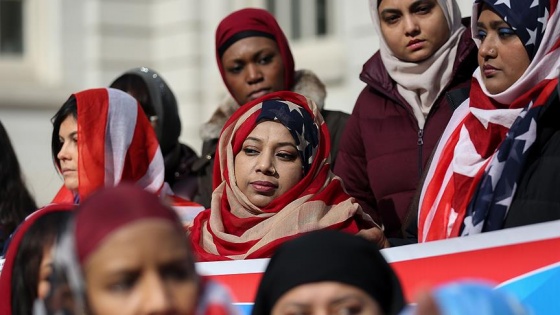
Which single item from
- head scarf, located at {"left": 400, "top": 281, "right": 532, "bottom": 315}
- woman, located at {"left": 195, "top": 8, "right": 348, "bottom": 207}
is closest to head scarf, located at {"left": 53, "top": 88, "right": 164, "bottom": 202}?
woman, located at {"left": 195, "top": 8, "right": 348, "bottom": 207}

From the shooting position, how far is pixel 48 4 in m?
14.2

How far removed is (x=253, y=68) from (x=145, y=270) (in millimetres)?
3583

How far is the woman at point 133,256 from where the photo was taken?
2.61 meters

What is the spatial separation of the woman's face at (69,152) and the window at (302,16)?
24.0ft

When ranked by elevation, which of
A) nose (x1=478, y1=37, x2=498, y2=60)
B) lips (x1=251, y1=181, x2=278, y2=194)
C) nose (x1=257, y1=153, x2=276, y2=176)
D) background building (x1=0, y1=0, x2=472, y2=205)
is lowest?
background building (x1=0, y1=0, x2=472, y2=205)

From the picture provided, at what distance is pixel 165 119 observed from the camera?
6.30 m

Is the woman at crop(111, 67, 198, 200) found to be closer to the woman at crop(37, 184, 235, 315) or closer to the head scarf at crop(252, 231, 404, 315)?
the head scarf at crop(252, 231, 404, 315)

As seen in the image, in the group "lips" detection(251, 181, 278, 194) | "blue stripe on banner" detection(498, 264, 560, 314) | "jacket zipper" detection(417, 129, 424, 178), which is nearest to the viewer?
"blue stripe on banner" detection(498, 264, 560, 314)

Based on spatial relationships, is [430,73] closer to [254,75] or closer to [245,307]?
[254,75]

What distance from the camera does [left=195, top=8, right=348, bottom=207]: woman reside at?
611 centimetres

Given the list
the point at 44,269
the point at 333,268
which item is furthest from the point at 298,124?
the point at 333,268

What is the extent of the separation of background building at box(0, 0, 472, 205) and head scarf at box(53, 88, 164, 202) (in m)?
7.23

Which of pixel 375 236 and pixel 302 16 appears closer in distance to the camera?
pixel 375 236

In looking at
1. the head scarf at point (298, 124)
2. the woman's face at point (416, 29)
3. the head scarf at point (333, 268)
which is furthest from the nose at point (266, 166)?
the head scarf at point (333, 268)
